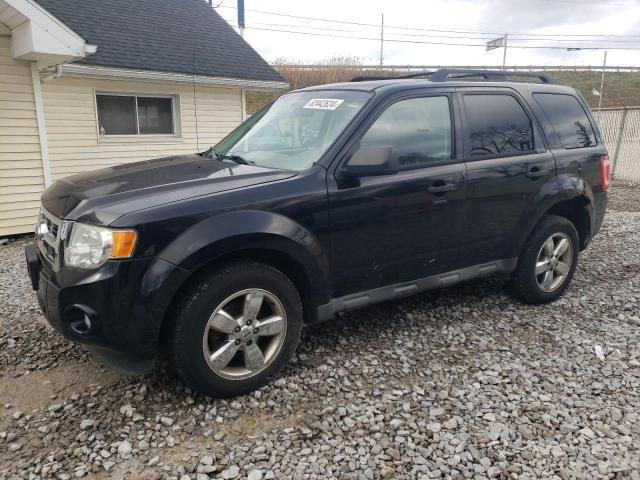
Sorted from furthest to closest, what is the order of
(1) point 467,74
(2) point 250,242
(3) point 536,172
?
1. (1) point 467,74
2. (3) point 536,172
3. (2) point 250,242

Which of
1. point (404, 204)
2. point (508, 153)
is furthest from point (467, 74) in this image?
point (404, 204)

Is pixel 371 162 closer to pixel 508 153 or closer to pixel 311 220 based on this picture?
pixel 311 220

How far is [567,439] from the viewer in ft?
8.86

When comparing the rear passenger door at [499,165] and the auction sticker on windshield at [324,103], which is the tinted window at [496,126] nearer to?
the rear passenger door at [499,165]

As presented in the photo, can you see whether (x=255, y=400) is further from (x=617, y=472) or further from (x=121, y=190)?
(x=617, y=472)

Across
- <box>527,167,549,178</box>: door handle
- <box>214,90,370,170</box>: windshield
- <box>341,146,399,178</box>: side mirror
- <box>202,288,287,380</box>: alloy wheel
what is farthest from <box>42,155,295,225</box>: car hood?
<box>527,167,549,178</box>: door handle

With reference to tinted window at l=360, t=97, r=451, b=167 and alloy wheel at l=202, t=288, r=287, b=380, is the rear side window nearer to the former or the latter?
tinted window at l=360, t=97, r=451, b=167

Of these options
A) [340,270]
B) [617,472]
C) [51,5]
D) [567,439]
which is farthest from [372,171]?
[51,5]

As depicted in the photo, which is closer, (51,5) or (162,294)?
(162,294)

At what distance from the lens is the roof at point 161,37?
939 centimetres

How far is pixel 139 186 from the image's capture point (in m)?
2.99

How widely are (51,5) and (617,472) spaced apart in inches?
444

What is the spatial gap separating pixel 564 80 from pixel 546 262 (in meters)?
51.7

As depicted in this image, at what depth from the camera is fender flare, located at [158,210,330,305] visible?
2.72 meters
